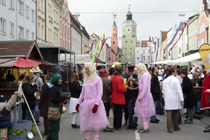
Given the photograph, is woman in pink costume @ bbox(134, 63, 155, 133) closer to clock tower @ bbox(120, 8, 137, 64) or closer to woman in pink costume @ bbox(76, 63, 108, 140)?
woman in pink costume @ bbox(76, 63, 108, 140)

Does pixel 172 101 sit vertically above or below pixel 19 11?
below

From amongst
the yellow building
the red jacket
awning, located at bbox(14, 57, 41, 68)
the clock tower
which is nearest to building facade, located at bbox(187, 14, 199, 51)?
the yellow building

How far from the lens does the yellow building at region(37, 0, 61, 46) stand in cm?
4075

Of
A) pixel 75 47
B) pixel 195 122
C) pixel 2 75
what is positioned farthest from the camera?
pixel 75 47

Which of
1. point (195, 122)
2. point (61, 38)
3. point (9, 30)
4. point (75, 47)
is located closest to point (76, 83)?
point (195, 122)

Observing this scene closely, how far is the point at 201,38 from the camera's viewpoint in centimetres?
5141

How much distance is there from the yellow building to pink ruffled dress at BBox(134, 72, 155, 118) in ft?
105

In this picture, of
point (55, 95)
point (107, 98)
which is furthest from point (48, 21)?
point (55, 95)

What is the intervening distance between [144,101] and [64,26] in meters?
48.4

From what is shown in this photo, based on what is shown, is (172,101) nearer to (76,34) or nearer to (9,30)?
(9,30)

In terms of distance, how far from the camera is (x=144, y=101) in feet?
30.5

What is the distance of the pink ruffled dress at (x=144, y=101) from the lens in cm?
916

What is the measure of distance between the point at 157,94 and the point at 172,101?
220 cm

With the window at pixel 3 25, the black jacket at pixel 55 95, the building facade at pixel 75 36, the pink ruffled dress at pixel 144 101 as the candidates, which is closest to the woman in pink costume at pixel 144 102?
the pink ruffled dress at pixel 144 101
